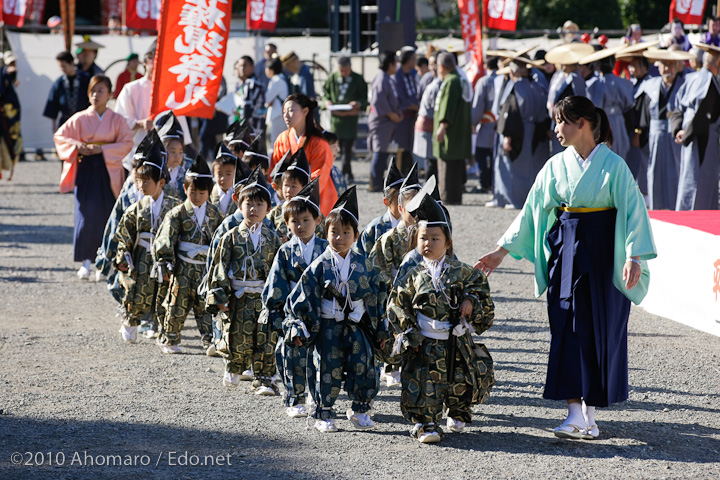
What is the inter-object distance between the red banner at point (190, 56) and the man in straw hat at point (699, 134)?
18.2 ft

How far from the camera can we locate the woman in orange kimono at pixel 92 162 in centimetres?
827

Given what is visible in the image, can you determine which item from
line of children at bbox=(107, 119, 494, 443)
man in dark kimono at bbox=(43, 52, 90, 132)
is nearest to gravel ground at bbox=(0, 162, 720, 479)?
line of children at bbox=(107, 119, 494, 443)

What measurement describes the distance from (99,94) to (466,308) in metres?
4.74

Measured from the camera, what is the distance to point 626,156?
488 inches

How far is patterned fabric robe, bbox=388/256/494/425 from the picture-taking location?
4602mm

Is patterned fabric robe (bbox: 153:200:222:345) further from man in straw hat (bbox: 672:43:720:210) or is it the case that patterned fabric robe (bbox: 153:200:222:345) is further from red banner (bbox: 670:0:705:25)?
red banner (bbox: 670:0:705:25)

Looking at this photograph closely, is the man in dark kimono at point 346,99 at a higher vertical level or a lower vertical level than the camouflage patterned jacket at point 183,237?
higher

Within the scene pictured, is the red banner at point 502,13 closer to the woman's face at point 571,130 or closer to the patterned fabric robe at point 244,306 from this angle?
the patterned fabric robe at point 244,306

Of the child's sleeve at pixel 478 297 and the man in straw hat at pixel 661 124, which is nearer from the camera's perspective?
the child's sleeve at pixel 478 297

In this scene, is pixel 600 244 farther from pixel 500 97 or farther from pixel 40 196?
pixel 40 196

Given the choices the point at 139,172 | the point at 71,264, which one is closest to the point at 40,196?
the point at 71,264

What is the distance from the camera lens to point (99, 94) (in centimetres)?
812

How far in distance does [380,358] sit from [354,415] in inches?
17.6

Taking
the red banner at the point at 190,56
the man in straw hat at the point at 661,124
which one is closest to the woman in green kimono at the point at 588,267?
the red banner at the point at 190,56
